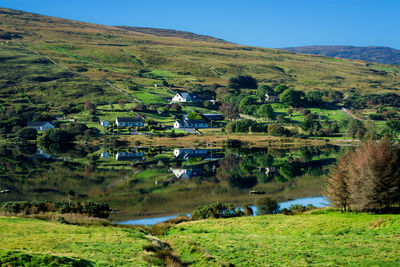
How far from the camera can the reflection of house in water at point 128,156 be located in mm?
75044

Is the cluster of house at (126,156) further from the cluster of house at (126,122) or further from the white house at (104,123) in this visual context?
the white house at (104,123)

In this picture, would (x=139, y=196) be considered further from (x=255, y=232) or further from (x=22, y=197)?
(x=255, y=232)

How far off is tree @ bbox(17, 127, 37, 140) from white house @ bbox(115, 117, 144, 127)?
19.7 meters

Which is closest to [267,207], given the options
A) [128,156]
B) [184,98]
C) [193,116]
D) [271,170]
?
[271,170]

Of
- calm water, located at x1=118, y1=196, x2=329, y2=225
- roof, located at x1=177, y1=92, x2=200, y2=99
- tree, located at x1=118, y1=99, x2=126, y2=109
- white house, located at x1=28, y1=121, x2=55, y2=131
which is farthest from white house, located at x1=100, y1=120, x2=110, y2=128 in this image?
calm water, located at x1=118, y1=196, x2=329, y2=225

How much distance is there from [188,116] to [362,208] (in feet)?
281

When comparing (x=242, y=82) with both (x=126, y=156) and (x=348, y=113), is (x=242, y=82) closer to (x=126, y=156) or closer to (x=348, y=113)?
(x=348, y=113)

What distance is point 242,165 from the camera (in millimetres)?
67188

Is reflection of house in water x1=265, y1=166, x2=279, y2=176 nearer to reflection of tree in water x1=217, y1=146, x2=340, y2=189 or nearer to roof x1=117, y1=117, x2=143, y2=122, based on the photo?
reflection of tree in water x1=217, y1=146, x2=340, y2=189

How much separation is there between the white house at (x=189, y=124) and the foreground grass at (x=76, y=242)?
78660mm

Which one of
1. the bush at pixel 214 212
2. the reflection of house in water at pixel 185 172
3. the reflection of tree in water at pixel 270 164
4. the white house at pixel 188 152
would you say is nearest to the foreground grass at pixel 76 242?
the bush at pixel 214 212

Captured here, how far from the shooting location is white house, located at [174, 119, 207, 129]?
104m

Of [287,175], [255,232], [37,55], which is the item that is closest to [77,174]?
[287,175]

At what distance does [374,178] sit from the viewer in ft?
86.8
